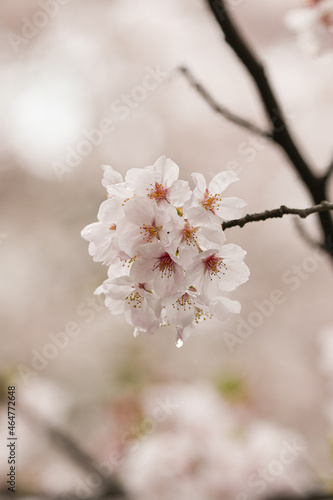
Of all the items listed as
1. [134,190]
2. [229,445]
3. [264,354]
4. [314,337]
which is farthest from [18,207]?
[134,190]

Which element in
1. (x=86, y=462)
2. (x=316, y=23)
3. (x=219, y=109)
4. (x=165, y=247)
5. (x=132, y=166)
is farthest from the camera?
(x=132, y=166)

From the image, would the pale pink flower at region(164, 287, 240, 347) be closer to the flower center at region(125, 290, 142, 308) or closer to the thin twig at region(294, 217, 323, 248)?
the flower center at region(125, 290, 142, 308)

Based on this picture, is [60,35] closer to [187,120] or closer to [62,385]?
[187,120]

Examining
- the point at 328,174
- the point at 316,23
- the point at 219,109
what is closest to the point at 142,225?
the point at 219,109

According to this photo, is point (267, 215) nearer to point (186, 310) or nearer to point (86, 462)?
point (186, 310)

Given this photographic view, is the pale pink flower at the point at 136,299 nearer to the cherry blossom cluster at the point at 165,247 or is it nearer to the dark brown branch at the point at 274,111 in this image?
the cherry blossom cluster at the point at 165,247

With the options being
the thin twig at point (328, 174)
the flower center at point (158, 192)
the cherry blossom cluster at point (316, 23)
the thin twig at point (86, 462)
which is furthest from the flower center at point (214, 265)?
the thin twig at point (86, 462)

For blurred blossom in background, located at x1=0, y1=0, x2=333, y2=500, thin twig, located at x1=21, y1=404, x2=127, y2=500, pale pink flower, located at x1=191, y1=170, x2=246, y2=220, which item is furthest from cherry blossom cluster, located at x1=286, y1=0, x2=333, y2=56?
blurred blossom in background, located at x1=0, y1=0, x2=333, y2=500
